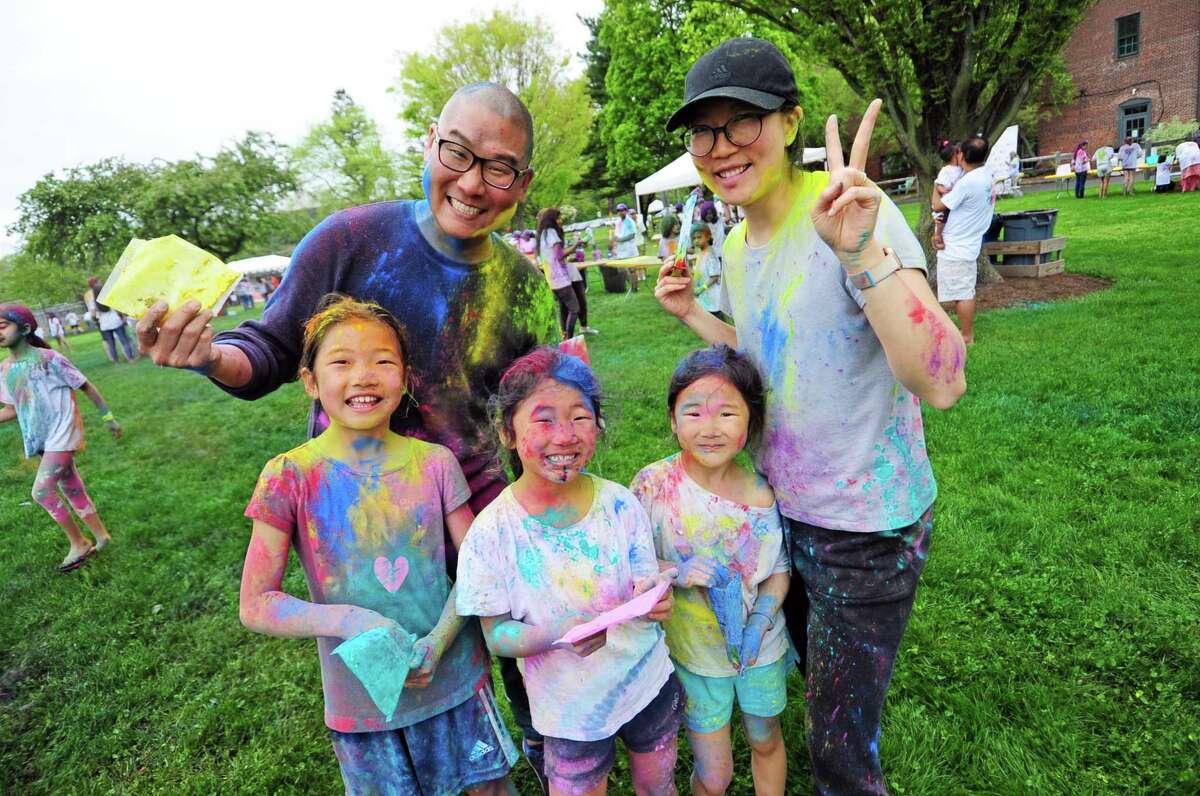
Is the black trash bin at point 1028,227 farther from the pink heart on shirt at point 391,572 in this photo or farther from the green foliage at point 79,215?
the green foliage at point 79,215

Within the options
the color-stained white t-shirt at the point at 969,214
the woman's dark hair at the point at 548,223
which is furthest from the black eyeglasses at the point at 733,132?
the woman's dark hair at the point at 548,223

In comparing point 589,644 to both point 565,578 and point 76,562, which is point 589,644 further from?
point 76,562

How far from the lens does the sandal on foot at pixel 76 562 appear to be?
4.75 m

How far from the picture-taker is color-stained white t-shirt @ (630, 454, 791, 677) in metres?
1.88

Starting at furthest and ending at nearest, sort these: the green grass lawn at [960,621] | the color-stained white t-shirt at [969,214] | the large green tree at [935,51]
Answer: the large green tree at [935,51]
the color-stained white t-shirt at [969,214]
the green grass lawn at [960,621]

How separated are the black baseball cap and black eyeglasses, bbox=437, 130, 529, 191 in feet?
1.68

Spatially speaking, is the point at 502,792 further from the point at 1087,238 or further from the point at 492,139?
the point at 1087,238

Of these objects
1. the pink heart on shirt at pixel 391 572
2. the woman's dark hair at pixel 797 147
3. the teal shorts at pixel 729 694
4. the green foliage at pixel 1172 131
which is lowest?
the teal shorts at pixel 729 694

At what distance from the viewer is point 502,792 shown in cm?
202

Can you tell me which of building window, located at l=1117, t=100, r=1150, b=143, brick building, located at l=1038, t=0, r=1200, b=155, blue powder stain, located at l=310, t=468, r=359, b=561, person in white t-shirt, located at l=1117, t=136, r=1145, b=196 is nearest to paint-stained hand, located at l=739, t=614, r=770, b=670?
blue powder stain, located at l=310, t=468, r=359, b=561

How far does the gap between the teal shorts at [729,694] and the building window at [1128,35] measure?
3630cm

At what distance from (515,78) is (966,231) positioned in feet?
86.4

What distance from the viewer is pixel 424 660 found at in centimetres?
163

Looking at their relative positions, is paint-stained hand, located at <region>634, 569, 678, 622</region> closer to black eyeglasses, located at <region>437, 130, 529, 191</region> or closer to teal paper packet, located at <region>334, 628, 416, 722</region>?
teal paper packet, located at <region>334, 628, 416, 722</region>
